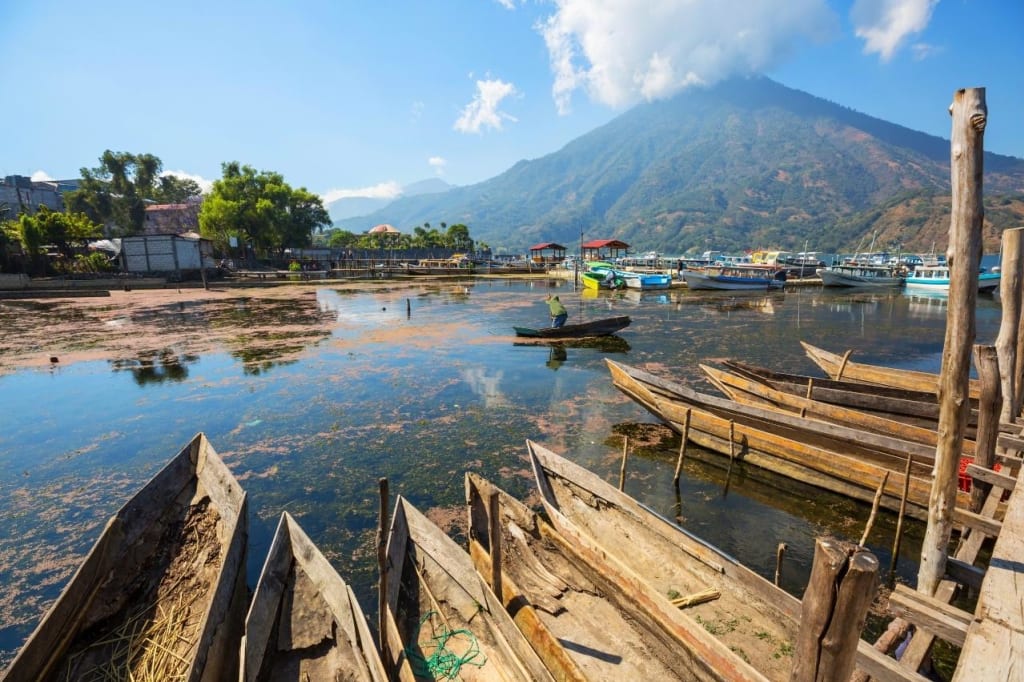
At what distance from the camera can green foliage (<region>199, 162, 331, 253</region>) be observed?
55.6 metres

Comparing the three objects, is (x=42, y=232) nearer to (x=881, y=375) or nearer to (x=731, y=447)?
(x=731, y=447)

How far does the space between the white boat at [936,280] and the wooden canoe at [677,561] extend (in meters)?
51.2

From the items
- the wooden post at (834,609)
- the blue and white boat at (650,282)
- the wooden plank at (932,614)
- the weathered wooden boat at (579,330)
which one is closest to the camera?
the wooden post at (834,609)

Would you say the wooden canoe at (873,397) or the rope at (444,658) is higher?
the wooden canoe at (873,397)

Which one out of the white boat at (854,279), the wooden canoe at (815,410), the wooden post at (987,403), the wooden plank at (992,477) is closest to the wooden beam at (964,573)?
the wooden plank at (992,477)

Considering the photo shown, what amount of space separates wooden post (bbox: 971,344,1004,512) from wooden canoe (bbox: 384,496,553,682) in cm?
551

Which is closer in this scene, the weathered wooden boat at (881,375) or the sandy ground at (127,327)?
the weathered wooden boat at (881,375)

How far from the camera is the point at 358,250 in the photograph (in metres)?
79.9

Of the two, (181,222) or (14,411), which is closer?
(14,411)

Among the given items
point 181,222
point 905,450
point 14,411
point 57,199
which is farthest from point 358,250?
point 905,450

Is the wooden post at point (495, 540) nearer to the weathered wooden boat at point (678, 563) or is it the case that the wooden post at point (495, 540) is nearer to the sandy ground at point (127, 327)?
the weathered wooden boat at point (678, 563)

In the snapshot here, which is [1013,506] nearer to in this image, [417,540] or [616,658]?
[616,658]

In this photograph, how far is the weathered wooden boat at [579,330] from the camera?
2084 cm

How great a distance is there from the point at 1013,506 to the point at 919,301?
4566 cm
